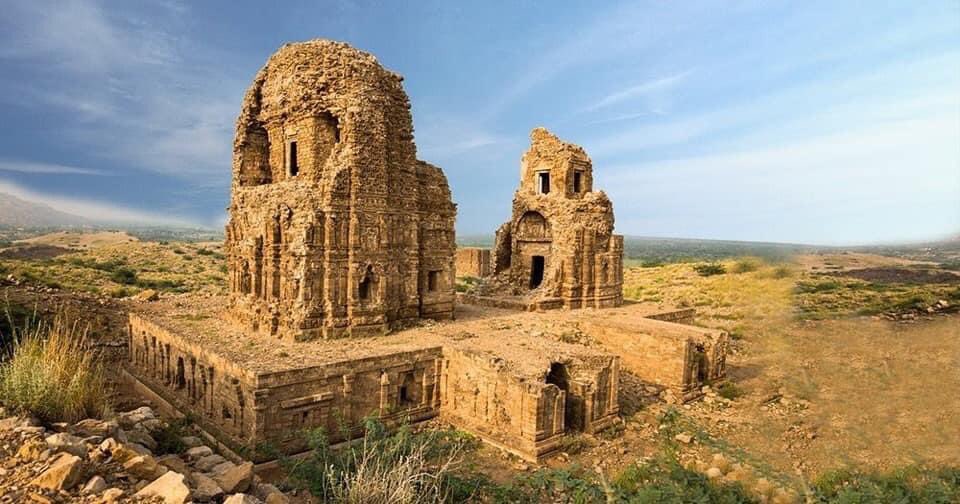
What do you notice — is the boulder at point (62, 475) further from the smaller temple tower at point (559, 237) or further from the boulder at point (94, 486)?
the smaller temple tower at point (559, 237)

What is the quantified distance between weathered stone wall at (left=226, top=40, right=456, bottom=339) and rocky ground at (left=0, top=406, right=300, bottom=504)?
8252 mm

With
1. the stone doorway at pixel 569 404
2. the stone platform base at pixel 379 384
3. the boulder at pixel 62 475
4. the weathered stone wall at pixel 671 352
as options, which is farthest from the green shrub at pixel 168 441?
the weathered stone wall at pixel 671 352

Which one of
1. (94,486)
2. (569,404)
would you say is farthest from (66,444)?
(569,404)

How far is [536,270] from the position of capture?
81.6 ft

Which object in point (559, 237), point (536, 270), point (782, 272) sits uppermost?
point (559, 237)

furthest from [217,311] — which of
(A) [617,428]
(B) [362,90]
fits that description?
(A) [617,428]

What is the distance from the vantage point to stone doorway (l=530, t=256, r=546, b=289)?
2464 cm

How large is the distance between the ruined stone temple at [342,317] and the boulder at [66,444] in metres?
5.54

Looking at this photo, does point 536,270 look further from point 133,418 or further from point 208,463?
point 208,463

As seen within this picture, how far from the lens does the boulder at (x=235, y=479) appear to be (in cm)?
568

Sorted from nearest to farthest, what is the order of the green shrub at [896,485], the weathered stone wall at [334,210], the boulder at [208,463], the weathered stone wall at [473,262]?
the green shrub at [896,485] → the boulder at [208,463] → the weathered stone wall at [334,210] → the weathered stone wall at [473,262]

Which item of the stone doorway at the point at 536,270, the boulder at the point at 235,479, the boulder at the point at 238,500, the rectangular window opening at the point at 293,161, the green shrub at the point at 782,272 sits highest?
the rectangular window opening at the point at 293,161

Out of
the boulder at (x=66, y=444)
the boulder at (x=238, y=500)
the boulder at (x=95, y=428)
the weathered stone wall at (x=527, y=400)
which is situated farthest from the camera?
the weathered stone wall at (x=527, y=400)

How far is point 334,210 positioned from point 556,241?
1063 centimetres
